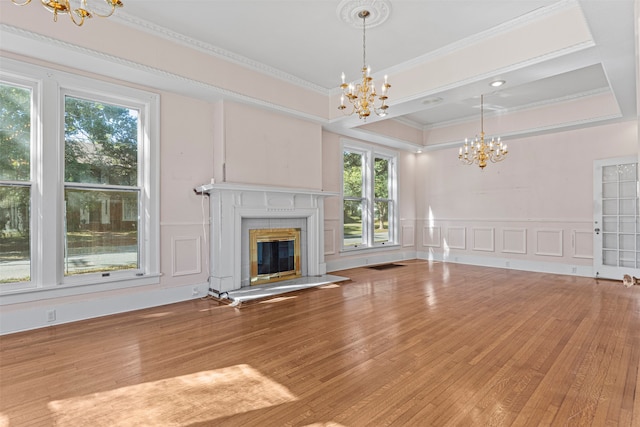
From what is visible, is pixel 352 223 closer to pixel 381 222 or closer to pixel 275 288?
pixel 381 222

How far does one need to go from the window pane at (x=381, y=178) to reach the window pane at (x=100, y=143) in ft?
17.7

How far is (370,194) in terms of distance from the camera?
7.75 m

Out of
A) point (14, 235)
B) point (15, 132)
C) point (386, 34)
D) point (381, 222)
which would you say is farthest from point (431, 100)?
point (14, 235)

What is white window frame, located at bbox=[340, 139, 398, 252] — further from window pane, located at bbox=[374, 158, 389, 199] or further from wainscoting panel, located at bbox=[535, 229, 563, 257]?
wainscoting panel, located at bbox=[535, 229, 563, 257]

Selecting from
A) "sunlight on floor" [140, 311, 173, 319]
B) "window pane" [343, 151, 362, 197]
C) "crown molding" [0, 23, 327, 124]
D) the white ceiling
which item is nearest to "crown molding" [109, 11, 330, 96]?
the white ceiling

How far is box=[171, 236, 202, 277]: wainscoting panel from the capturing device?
456 cm

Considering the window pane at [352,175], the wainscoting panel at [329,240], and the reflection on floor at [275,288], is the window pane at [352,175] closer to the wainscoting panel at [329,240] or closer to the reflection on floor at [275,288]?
the wainscoting panel at [329,240]

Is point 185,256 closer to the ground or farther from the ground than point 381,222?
closer to the ground

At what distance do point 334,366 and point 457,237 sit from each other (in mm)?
6552

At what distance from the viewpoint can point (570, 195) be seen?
647 cm

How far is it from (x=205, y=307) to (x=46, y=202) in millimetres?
2129

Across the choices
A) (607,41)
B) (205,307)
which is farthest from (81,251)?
(607,41)

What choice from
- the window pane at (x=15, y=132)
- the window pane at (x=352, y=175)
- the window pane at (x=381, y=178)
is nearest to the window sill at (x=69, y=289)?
the window pane at (x=15, y=132)

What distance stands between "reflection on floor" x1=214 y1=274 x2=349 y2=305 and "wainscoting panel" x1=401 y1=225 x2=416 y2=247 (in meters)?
3.33
